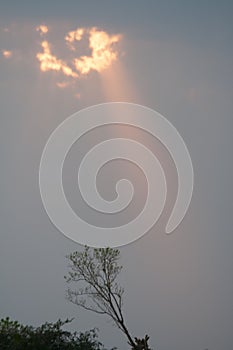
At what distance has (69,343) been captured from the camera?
45.6ft

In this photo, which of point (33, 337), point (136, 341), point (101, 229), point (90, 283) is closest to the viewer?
point (33, 337)

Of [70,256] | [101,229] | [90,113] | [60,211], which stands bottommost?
[70,256]

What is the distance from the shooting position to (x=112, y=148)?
23.6 metres

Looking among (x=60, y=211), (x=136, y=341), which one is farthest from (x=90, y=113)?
(x=136, y=341)

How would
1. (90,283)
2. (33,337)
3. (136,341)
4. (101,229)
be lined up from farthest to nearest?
(101,229), (90,283), (136,341), (33,337)

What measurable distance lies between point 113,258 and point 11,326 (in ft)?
16.4

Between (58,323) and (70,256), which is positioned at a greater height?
(70,256)

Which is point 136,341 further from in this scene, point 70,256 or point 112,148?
point 112,148

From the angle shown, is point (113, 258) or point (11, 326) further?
point (113, 258)

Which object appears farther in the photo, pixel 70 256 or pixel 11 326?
pixel 70 256

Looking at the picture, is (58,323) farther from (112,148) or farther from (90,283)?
(112,148)

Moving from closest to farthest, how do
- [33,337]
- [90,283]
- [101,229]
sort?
1. [33,337]
2. [90,283]
3. [101,229]

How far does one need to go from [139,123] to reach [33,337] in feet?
40.4

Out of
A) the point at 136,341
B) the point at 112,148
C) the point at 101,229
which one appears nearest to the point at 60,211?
the point at 101,229
